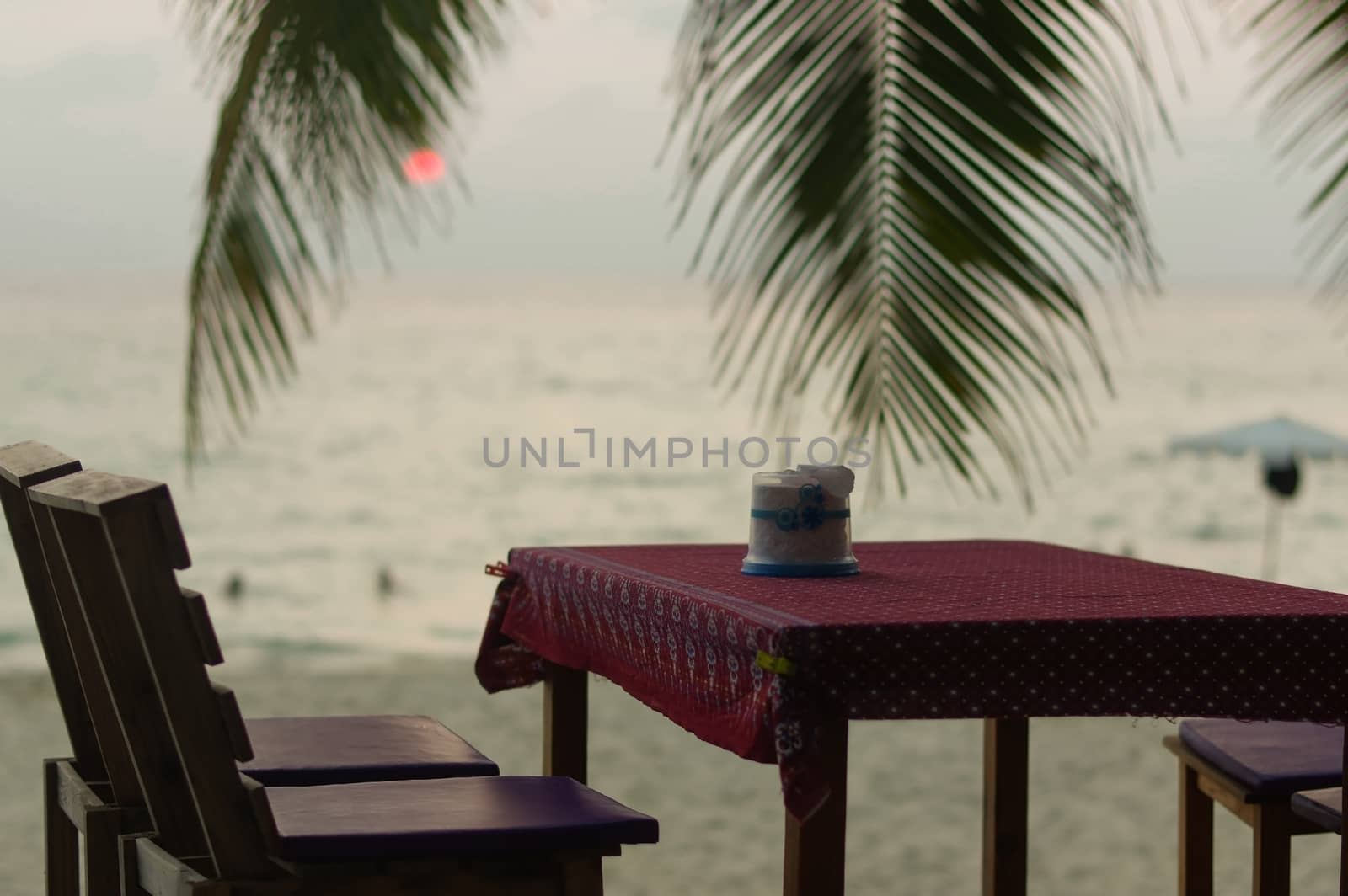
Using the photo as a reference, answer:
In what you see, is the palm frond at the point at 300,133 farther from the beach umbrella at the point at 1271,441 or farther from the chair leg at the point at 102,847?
the beach umbrella at the point at 1271,441

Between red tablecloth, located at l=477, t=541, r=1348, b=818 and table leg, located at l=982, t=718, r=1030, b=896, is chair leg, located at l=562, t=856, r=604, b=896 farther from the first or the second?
table leg, located at l=982, t=718, r=1030, b=896

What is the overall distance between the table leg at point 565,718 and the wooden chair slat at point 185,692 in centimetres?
90

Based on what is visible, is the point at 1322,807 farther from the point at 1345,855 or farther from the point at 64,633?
the point at 64,633

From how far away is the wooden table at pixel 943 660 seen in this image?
4.84ft

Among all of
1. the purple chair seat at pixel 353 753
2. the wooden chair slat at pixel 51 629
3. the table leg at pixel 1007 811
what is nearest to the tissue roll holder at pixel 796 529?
the table leg at pixel 1007 811

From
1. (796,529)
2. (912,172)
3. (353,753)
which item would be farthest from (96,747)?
(912,172)

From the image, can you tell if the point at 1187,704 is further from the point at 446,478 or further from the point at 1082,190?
the point at 446,478

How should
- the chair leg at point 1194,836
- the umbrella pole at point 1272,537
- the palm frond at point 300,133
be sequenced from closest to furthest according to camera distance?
the chair leg at point 1194,836 → the palm frond at point 300,133 → the umbrella pole at point 1272,537

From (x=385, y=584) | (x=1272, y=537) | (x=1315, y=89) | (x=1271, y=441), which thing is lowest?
(x=385, y=584)

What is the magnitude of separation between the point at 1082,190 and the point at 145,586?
1.51 m

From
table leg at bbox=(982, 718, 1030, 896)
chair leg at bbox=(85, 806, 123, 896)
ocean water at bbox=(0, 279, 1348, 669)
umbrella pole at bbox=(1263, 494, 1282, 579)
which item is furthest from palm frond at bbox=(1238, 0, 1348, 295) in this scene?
umbrella pole at bbox=(1263, 494, 1282, 579)

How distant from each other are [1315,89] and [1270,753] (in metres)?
1.03

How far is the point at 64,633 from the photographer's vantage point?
6.57ft

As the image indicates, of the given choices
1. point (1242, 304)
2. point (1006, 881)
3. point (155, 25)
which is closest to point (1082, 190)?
point (1006, 881)
